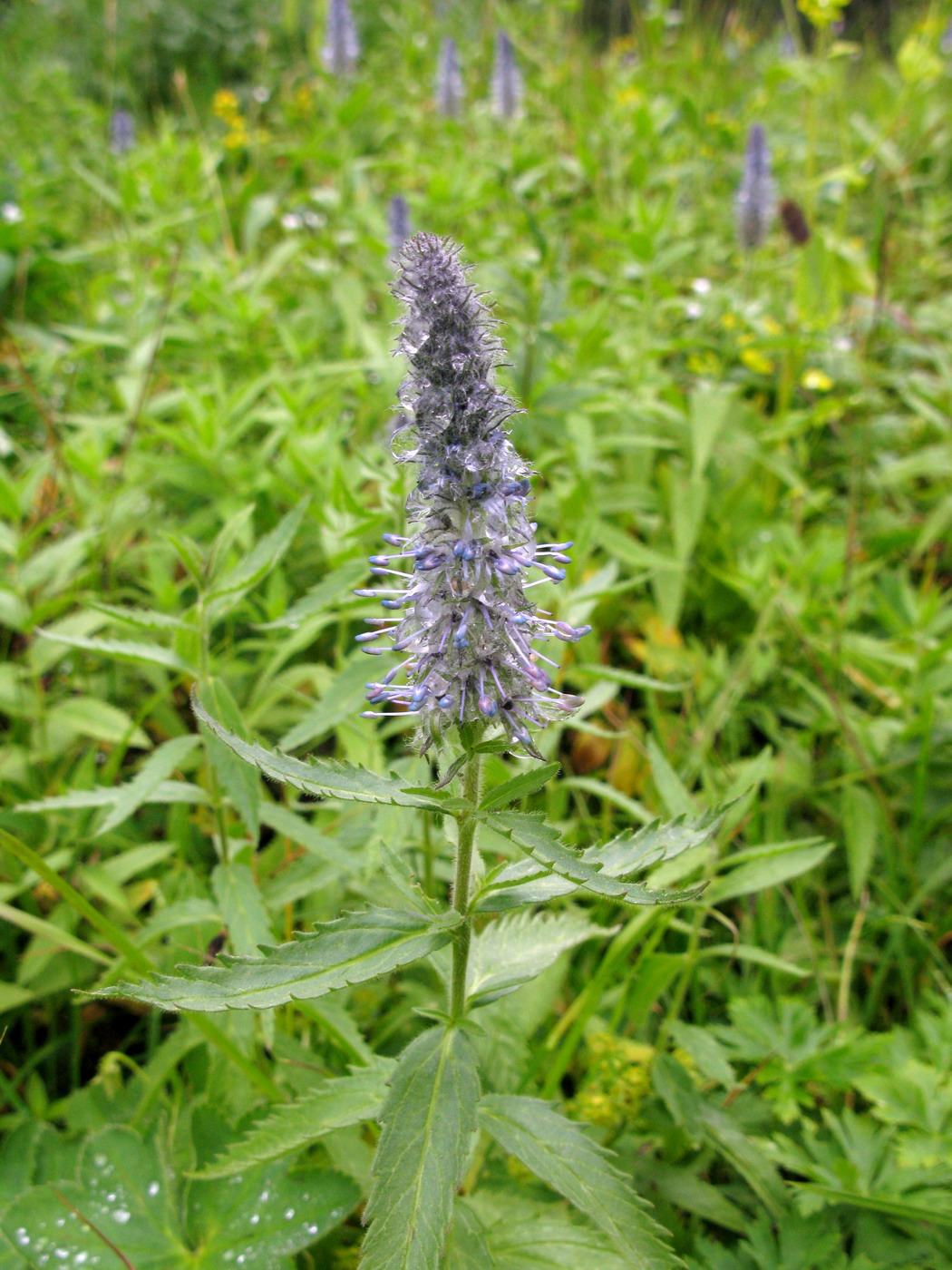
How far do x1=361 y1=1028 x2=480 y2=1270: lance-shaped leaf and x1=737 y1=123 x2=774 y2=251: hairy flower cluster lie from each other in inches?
185

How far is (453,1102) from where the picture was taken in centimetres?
138

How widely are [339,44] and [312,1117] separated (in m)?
6.43

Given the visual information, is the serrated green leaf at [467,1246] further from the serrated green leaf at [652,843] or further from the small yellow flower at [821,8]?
the small yellow flower at [821,8]

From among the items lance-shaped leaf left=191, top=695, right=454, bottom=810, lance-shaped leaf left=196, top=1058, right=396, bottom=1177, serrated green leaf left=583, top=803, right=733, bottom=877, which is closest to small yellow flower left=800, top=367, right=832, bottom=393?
serrated green leaf left=583, top=803, right=733, bottom=877

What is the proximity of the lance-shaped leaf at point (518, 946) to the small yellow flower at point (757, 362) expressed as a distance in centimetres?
357

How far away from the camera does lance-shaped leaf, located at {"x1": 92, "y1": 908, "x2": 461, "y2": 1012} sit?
1249mm

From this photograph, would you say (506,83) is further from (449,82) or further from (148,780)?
(148,780)

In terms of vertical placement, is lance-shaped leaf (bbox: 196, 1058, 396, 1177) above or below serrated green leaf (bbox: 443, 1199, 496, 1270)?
above

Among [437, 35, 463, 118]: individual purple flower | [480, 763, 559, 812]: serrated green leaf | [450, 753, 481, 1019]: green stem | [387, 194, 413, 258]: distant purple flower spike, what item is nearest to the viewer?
[480, 763, 559, 812]: serrated green leaf

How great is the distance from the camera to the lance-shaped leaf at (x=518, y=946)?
1.72 metres

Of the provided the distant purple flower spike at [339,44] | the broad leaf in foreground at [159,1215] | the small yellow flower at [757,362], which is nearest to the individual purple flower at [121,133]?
the distant purple flower spike at [339,44]

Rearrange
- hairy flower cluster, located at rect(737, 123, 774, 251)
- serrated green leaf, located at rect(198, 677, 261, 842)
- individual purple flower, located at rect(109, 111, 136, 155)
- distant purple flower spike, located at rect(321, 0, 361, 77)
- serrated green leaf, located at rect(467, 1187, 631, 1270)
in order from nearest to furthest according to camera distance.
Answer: serrated green leaf, located at rect(467, 1187, 631, 1270) → serrated green leaf, located at rect(198, 677, 261, 842) → hairy flower cluster, located at rect(737, 123, 774, 251) → distant purple flower spike, located at rect(321, 0, 361, 77) → individual purple flower, located at rect(109, 111, 136, 155)

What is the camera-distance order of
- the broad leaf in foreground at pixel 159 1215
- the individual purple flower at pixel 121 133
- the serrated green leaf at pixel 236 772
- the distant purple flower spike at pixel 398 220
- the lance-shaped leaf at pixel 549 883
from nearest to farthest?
the lance-shaped leaf at pixel 549 883, the broad leaf in foreground at pixel 159 1215, the serrated green leaf at pixel 236 772, the distant purple flower spike at pixel 398 220, the individual purple flower at pixel 121 133

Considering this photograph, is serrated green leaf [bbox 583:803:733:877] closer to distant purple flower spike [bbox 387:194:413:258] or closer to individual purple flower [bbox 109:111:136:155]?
distant purple flower spike [bbox 387:194:413:258]
